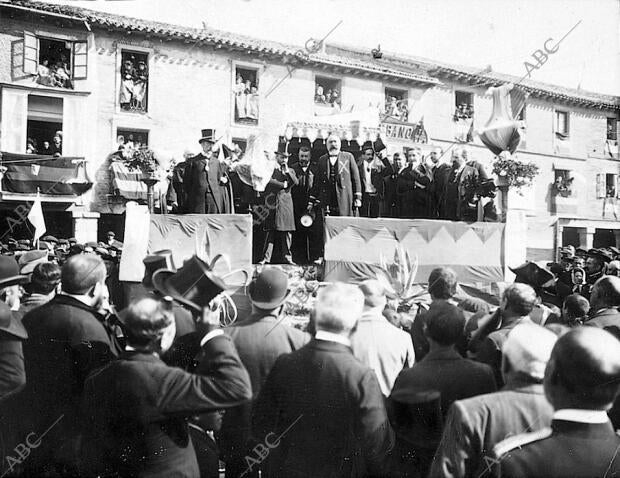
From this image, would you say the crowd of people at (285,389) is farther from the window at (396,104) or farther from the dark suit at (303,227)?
the window at (396,104)

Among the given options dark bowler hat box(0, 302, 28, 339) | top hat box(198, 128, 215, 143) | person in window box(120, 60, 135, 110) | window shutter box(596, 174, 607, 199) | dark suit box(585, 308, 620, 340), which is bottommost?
dark suit box(585, 308, 620, 340)

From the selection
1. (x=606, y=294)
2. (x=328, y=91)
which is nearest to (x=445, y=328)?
(x=606, y=294)

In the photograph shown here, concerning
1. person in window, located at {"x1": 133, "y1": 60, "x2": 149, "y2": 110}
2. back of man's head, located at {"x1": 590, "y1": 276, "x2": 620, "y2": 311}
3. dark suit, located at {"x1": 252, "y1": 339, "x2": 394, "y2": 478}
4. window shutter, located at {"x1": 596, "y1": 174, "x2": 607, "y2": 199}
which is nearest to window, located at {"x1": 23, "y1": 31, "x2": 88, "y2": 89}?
person in window, located at {"x1": 133, "y1": 60, "x2": 149, "y2": 110}

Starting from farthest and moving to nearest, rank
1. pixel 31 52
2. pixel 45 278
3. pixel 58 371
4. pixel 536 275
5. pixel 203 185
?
pixel 31 52, pixel 203 185, pixel 536 275, pixel 45 278, pixel 58 371

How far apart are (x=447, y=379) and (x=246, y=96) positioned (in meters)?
20.5

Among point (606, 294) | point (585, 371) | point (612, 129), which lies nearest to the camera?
point (585, 371)

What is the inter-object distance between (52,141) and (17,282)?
731 inches

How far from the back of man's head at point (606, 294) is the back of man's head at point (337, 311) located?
2386mm

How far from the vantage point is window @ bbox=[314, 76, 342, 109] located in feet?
77.3

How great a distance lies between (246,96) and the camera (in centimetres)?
2214

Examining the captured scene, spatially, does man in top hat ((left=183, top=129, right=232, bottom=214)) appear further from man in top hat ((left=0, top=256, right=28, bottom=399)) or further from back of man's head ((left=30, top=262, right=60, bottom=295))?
man in top hat ((left=0, top=256, right=28, bottom=399))

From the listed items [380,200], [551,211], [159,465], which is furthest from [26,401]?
[551,211]

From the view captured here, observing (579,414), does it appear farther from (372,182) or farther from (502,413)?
(372,182)

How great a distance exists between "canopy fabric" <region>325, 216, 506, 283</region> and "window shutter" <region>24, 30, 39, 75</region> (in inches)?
608
